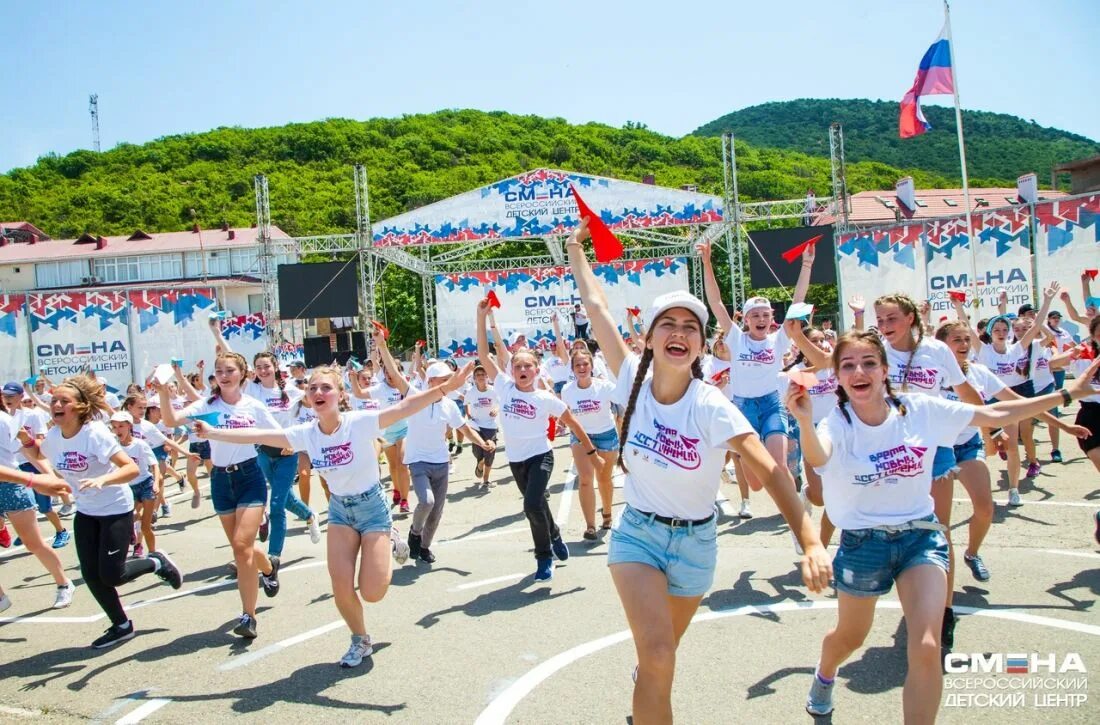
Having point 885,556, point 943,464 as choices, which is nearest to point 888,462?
point 885,556

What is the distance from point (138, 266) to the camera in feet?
221

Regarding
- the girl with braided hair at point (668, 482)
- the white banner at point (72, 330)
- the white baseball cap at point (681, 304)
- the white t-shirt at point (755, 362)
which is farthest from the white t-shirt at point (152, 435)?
the white banner at point (72, 330)

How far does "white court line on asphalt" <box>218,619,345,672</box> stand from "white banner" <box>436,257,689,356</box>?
22.2m

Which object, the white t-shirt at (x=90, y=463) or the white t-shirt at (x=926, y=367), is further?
the white t-shirt at (x=90, y=463)

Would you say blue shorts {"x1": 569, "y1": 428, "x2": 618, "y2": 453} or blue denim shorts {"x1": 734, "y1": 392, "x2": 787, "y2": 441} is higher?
blue denim shorts {"x1": 734, "y1": 392, "x2": 787, "y2": 441}

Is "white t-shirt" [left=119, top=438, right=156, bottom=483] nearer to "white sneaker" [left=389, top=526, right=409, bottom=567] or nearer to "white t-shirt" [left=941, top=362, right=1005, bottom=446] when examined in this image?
"white sneaker" [left=389, top=526, right=409, bottom=567]

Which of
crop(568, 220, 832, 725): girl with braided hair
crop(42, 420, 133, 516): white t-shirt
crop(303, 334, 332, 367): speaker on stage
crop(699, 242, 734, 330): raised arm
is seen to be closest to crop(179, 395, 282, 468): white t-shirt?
crop(42, 420, 133, 516): white t-shirt

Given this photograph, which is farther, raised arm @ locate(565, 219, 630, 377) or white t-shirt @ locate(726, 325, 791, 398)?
white t-shirt @ locate(726, 325, 791, 398)

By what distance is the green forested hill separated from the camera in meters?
88.6

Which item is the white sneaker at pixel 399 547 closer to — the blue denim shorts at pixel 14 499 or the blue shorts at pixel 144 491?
the blue denim shorts at pixel 14 499

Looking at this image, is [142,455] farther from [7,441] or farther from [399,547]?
[399,547]

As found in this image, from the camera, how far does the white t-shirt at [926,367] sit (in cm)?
516

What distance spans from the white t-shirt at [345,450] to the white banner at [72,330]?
22.6 m

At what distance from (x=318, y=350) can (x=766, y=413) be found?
1080 inches
